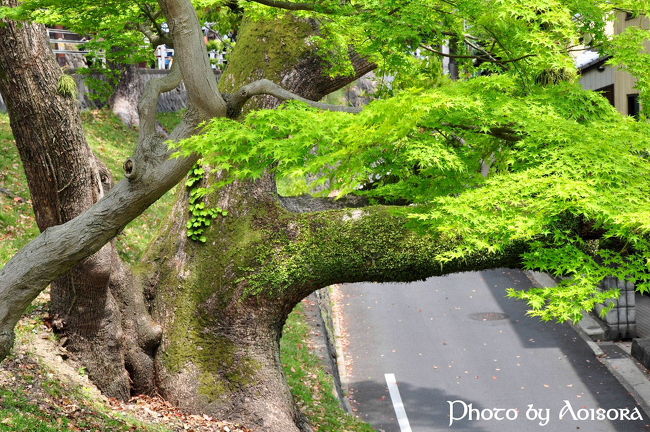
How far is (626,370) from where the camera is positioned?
18.1 metres

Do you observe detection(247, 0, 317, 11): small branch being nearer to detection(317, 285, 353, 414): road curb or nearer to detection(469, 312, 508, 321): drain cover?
detection(317, 285, 353, 414): road curb

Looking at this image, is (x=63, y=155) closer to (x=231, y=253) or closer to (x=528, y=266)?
(x=231, y=253)

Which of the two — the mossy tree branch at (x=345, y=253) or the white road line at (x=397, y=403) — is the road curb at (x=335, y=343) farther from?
the mossy tree branch at (x=345, y=253)

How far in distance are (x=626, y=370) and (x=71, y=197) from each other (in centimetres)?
1288

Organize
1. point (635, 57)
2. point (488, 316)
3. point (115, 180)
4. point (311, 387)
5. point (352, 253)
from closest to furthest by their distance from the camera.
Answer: point (635, 57), point (352, 253), point (311, 387), point (115, 180), point (488, 316)

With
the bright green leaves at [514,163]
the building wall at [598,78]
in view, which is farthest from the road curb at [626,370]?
the building wall at [598,78]

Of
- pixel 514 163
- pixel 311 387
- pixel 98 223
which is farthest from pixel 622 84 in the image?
pixel 98 223

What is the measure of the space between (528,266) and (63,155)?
19.5 feet

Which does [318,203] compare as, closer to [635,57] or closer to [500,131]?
[500,131]

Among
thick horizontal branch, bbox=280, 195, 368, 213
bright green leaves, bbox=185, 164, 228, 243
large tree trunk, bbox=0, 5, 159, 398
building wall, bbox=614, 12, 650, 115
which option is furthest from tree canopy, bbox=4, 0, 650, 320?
building wall, bbox=614, 12, 650, 115

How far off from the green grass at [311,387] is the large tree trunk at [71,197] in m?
3.34

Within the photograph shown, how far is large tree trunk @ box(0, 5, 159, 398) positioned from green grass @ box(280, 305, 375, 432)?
3.34m

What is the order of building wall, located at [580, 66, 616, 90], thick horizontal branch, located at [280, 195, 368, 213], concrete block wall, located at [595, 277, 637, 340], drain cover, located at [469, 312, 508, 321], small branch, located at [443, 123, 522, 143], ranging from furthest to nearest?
building wall, located at [580, 66, 616, 90], drain cover, located at [469, 312, 508, 321], concrete block wall, located at [595, 277, 637, 340], thick horizontal branch, located at [280, 195, 368, 213], small branch, located at [443, 123, 522, 143]

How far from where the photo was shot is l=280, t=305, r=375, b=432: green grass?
14141 mm
